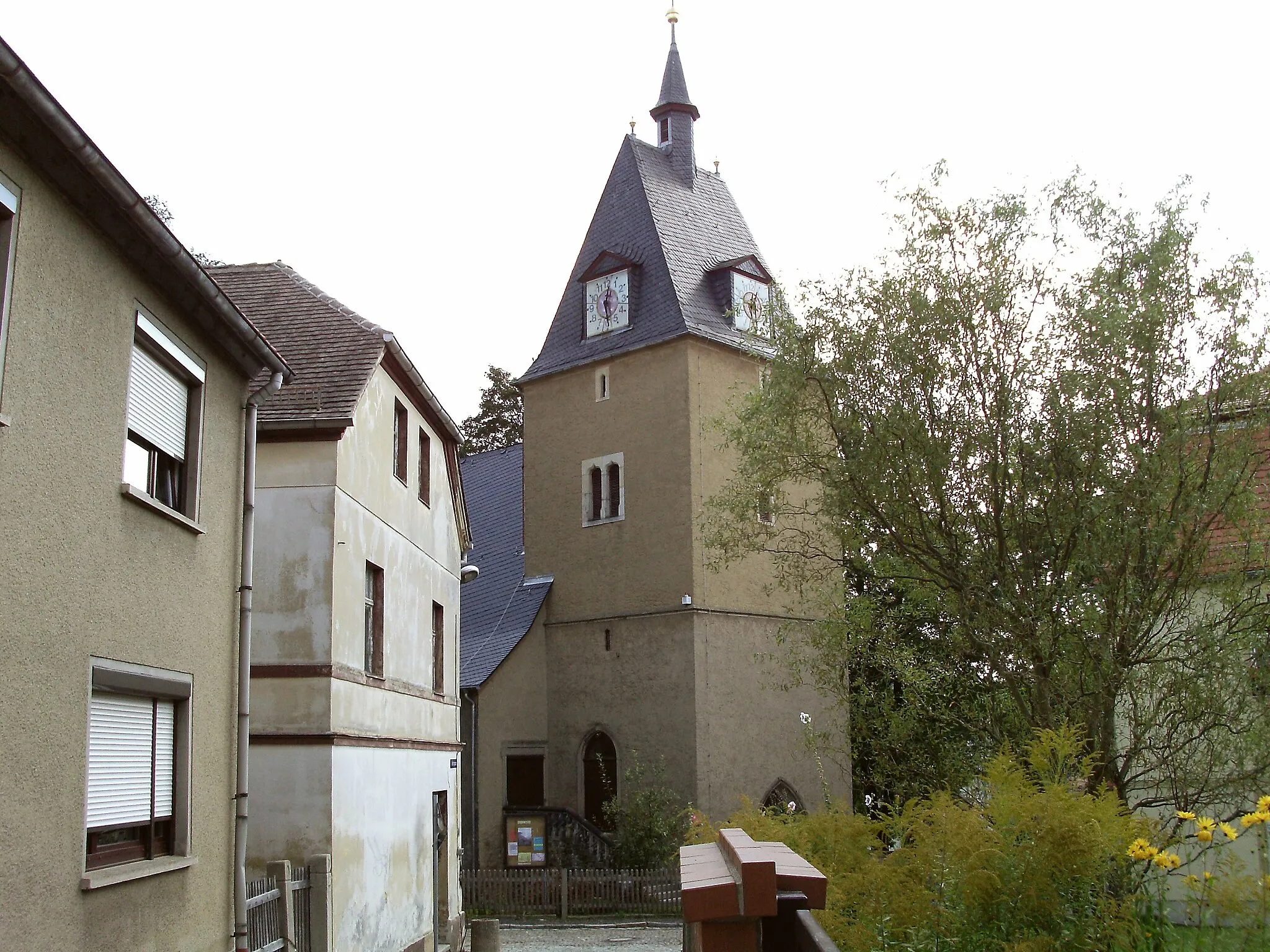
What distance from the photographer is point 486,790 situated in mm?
29531

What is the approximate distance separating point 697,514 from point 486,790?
25.9 feet

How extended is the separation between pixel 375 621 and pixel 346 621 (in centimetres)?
167

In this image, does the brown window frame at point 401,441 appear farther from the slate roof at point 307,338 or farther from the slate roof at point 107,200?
the slate roof at point 107,200

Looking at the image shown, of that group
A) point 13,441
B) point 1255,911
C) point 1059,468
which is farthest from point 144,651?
point 1059,468

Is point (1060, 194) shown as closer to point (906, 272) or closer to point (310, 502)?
point (906, 272)

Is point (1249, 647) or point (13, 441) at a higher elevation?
point (13, 441)

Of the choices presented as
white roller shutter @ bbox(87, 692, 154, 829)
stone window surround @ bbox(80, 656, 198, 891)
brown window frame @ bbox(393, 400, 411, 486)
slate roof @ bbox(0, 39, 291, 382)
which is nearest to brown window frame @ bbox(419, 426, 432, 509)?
brown window frame @ bbox(393, 400, 411, 486)

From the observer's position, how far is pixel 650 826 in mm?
26938

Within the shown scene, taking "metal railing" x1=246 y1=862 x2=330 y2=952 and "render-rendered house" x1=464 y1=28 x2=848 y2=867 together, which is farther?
"render-rendered house" x1=464 y1=28 x2=848 y2=867

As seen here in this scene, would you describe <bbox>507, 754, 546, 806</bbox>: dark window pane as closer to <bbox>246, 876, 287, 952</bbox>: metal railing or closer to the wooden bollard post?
the wooden bollard post

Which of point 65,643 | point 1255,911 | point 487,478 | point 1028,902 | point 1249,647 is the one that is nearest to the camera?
point 1255,911

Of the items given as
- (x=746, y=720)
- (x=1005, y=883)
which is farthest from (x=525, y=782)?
(x=1005, y=883)

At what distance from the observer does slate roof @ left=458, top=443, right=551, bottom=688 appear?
31.0 m

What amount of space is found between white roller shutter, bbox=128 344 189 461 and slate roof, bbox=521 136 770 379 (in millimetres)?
A: 20369
